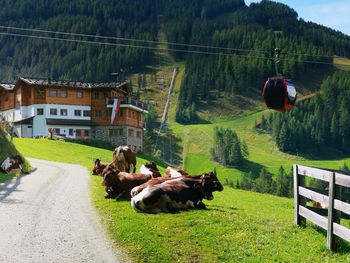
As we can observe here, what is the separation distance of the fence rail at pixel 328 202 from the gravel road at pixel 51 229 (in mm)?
5216

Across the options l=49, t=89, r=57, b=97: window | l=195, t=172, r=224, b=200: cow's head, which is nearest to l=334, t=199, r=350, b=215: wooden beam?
l=195, t=172, r=224, b=200: cow's head

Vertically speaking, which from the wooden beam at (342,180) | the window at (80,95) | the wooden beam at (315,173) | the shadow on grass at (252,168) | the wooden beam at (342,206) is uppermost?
the window at (80,95)


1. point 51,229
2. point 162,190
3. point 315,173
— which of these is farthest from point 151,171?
point 315,173

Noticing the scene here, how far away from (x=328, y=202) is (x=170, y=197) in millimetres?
5949

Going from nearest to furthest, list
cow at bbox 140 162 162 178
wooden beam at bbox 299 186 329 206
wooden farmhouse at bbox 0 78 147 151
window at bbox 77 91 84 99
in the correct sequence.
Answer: wooden beam at bbox 299 186 329 206 < cow at bbox 140 162 162 178 < wooden farmhouse at bbox 0 78 147 151 < window at bbox 77 91 84 99

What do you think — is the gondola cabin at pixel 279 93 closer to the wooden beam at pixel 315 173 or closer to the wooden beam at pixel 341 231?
the wooden beam at pixel 315 173

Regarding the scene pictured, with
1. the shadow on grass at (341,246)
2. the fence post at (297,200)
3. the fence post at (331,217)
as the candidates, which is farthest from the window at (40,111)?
the shadow on grass at (341,246)

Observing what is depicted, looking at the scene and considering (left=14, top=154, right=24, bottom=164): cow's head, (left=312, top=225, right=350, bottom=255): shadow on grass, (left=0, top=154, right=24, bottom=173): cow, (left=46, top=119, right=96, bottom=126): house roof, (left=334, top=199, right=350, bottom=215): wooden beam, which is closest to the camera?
(left=334, top=199, right=350, bottom=215): wooden beam

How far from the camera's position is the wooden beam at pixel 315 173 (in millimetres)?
12277

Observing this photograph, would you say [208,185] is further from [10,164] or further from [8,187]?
[10,164]

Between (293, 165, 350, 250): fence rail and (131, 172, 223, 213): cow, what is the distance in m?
4.00

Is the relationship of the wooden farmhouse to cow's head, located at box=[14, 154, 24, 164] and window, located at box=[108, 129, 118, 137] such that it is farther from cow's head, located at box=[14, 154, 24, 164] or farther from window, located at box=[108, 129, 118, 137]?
cow's head, located at box=[14, 154, 24, 164]

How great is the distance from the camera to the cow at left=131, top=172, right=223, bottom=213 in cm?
1611

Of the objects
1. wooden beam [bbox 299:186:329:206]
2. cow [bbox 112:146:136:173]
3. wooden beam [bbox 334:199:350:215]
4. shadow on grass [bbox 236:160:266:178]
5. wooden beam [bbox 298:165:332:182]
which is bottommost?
shadow on grass [bbox 236:160:266:178]
